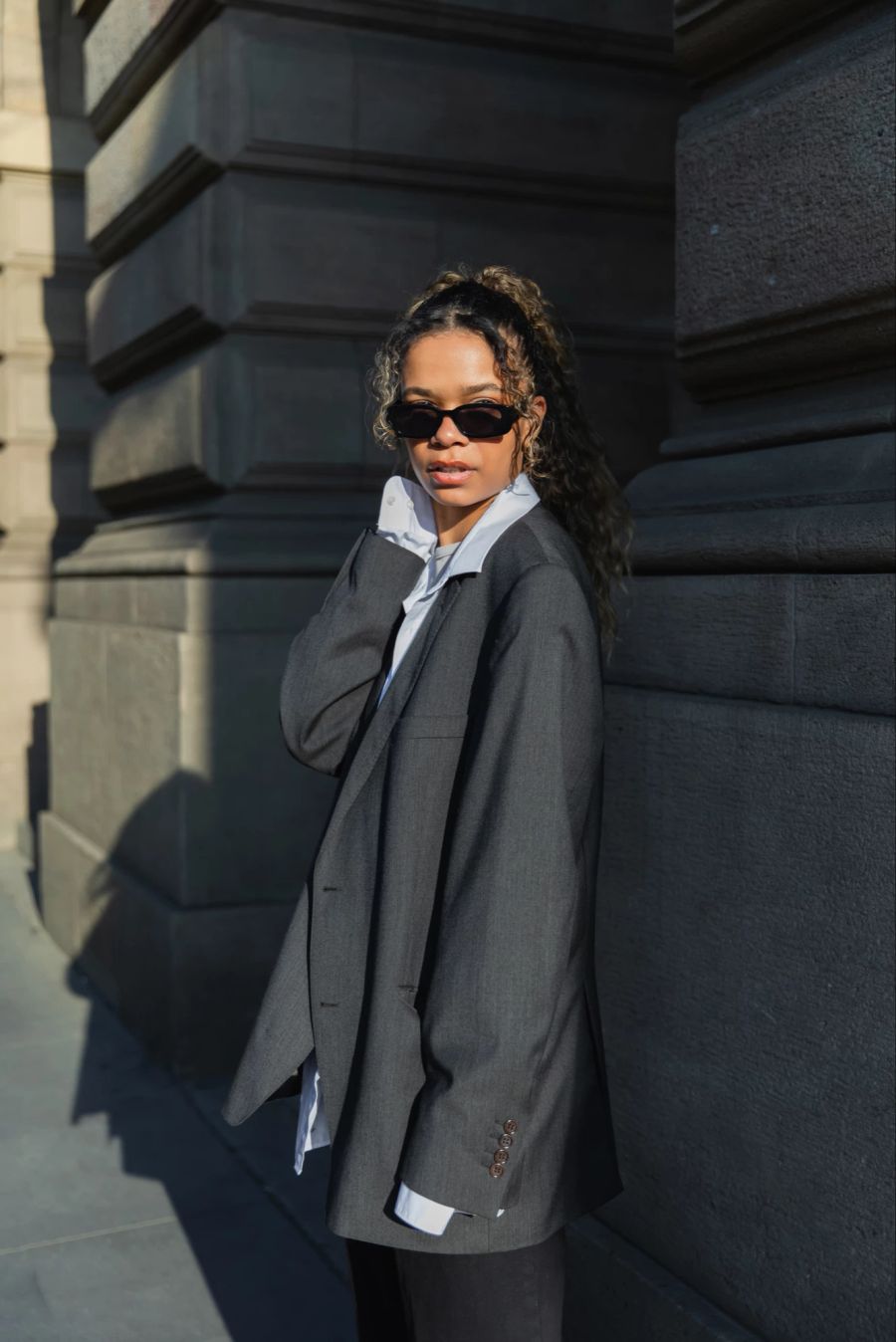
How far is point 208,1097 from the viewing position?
471 cm

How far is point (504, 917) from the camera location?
73.0 inches

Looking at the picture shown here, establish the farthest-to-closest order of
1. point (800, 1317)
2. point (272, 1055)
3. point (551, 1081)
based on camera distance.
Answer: point (800, 1317) → point (272, 1055) → point (551, 1081)

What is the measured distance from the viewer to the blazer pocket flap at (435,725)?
1.99 meters

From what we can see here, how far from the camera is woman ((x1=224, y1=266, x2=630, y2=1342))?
1.86 meters

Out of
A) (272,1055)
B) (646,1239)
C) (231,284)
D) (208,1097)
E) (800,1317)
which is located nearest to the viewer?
(272,1055)

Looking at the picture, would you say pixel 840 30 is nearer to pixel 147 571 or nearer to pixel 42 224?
pixel 147 571

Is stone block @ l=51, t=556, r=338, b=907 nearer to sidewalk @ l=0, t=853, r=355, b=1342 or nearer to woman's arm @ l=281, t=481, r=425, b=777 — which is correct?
sidewalk @ l=0, t=853, r=355, b=1342

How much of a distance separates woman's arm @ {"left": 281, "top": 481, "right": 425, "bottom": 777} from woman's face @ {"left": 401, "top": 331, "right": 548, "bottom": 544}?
189 mm

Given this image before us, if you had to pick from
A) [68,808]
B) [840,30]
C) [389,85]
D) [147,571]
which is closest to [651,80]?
[389,85]

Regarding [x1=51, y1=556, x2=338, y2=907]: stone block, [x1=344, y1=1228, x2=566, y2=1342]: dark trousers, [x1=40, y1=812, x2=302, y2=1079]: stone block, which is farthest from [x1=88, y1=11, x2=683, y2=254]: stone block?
[x1=344, y1=1228, x2=566, y2=1342]: dark trousers

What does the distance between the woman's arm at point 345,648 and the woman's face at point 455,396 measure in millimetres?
189

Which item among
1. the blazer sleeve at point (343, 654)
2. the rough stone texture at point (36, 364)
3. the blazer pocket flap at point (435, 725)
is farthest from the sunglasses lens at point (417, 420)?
the rough stone texture at point (36, 364)

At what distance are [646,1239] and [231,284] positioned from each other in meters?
3.45

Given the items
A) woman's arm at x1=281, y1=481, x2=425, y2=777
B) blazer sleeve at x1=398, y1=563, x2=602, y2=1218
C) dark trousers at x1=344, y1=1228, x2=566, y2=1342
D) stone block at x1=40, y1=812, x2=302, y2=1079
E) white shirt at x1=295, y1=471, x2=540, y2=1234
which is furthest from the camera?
stone block at x1=40, y1=812, x2=302, y2=1079
